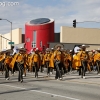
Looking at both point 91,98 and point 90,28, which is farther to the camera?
point 90,28

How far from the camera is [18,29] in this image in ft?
231

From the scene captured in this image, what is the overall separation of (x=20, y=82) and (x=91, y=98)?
633 centimetres

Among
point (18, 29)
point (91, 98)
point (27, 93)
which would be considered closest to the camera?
point (91, 98)

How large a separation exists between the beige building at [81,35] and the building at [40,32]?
442 centimetres

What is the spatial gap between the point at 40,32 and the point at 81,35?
34.8 ft

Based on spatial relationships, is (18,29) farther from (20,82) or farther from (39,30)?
(20,82)

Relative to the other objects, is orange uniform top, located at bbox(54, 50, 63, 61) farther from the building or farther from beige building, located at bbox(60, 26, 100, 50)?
beige building, located at bbox(60, 26, 100, 50)

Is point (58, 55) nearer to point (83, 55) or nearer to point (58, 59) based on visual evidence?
point (58, 59)

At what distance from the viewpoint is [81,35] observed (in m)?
65.6

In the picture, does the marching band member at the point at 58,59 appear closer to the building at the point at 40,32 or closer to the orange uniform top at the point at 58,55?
the orange uniform top at the point at 58,55

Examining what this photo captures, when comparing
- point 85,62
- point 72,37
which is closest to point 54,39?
point 72,37


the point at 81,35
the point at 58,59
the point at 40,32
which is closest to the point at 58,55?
the point at 58,59

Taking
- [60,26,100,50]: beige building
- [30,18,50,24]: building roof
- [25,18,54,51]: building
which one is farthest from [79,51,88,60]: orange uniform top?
[60,26,100,50]: beige building

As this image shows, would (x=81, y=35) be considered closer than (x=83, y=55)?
No
